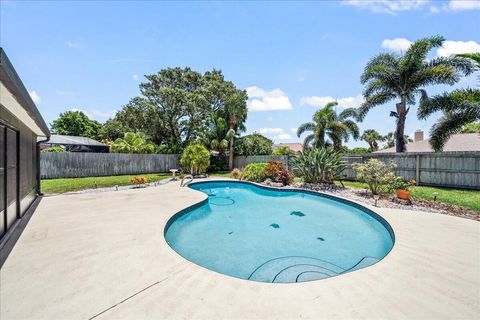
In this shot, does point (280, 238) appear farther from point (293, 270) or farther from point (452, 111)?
point (452, 111)

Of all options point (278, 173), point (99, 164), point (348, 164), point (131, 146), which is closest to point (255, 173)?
point (278, 173)

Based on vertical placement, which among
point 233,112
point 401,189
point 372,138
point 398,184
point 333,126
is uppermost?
point 233,112

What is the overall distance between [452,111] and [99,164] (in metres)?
19.6

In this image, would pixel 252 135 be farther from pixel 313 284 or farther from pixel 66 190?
pixel 313 284

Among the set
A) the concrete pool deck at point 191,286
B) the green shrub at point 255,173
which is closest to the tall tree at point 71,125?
the green shrub at point 255,173

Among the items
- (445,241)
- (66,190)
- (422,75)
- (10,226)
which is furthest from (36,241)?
(422,75)

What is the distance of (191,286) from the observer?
266cm

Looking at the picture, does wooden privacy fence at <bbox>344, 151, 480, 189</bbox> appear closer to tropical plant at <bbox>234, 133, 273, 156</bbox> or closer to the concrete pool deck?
the concrete pool deck

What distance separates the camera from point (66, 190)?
9.66 m

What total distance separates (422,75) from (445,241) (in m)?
11.5

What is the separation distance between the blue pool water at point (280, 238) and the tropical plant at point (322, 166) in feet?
8.97

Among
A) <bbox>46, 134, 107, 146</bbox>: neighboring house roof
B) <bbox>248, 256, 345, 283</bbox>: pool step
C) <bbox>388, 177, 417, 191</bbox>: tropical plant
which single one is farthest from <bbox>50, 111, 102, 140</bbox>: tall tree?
<bbox>388, 177, 417, 191</bbox>: tropical plant

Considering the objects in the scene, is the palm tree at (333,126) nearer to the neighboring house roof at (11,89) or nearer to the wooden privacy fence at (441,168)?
the wooden privacy fence at (441,168)

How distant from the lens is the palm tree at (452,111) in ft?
27.8
